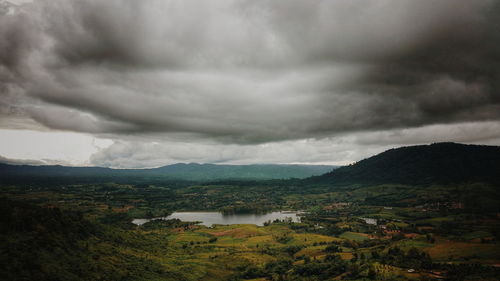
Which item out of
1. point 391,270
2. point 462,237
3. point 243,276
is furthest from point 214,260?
point 462,237

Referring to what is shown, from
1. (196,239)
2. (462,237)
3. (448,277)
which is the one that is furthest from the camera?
(196,239)

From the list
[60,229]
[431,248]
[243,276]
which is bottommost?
[243,276]

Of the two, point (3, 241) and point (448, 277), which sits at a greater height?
point (3, 241)

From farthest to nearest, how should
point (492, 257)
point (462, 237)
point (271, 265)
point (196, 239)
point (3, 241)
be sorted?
point (196, 239)
point (462, 237)
point (271, 265)
point (492, 257)
point (3, 241)

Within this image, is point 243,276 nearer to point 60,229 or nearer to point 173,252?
point 173,252

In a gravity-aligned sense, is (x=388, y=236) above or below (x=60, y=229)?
below

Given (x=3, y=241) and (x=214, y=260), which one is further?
(x=214, y=260)

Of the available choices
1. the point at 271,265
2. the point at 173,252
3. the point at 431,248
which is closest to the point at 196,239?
the point at 173,252

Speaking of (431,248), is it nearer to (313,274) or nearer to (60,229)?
(313,274)

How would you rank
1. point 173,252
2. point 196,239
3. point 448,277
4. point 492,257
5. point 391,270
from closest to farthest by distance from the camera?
point 448,277, point 391,270, point 492,257, point 173,252, point 196,239
